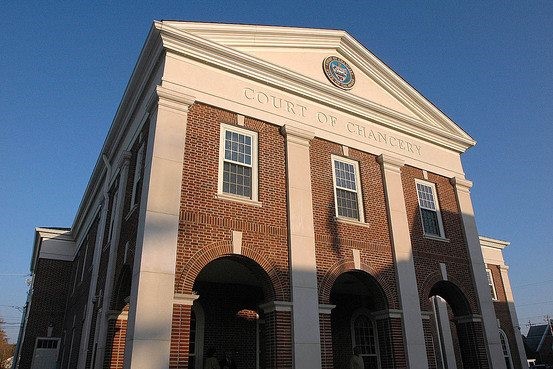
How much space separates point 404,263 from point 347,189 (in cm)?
283

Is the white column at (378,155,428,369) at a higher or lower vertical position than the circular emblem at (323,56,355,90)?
lower

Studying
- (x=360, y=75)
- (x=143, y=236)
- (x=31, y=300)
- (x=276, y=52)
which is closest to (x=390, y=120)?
(x=360, y=75)

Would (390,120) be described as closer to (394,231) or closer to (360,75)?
(360,75)

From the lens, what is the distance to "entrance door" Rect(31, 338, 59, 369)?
22.9 meters

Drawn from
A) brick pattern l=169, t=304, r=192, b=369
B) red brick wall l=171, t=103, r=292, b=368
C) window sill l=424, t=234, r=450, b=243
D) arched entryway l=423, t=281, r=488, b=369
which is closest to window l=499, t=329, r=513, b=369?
arched entryway l=423, t=281, r=488, b=369

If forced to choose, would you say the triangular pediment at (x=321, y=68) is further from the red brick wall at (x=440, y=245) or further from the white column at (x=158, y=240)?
the white column at (x=158, y=240)

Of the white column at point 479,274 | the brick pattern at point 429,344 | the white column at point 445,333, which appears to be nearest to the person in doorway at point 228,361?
the brick pattern at point 429,344

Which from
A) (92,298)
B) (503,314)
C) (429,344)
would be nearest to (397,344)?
(429,344)

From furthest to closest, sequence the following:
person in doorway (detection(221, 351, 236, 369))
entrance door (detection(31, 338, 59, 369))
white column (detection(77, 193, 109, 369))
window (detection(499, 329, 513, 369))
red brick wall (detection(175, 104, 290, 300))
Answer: window (detection(499, 329, 513, 369))
entrance door (detection(31, 338, 59, 369))
white column (detection(77, 193, 109, 369))
person in doorway (detection(221, 351, 236, 369))
red brick wall (detection(175, 104, 290, 300))

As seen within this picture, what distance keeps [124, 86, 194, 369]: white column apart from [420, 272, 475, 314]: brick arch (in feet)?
26.5

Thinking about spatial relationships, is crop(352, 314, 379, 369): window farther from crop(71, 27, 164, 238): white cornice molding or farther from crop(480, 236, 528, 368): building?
crop(71, 27, 164, 238): white cornice molding

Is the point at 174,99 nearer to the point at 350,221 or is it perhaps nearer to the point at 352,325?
the point at 350,221

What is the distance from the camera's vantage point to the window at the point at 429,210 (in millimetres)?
15016

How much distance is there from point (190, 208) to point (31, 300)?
1954 cm
